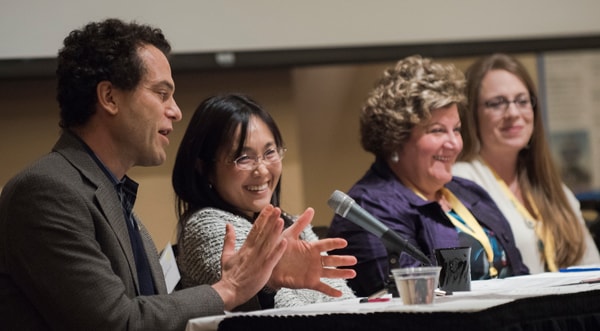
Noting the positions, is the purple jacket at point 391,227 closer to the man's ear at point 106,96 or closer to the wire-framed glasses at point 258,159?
the wire-framed glasses at point 258,159

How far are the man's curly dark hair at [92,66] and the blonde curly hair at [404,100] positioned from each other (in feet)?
4.23

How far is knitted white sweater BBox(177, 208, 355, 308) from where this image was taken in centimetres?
246

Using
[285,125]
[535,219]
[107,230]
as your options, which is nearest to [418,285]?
[107,230]

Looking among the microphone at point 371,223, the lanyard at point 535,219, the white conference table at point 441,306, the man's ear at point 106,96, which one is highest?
the man's ear at point 106,96

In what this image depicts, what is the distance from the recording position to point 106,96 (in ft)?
7.38

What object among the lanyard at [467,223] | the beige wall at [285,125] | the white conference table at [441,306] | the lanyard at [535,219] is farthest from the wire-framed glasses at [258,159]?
the lanyard at [535,219]

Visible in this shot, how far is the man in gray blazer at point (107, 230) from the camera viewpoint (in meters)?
1.98

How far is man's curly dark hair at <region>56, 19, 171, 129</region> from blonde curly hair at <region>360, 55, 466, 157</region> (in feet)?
4.23

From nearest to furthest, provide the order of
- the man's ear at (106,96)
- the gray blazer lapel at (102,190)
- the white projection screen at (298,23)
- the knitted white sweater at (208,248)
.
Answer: the gray blazer lapel at (102,190) → the man's ear at (106,96) → the knitted white sweater at (208,248) → the white projection screen at (298,23)

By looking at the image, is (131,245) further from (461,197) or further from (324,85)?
(324,85)

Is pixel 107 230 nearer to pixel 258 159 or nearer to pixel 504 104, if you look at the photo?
pixel 258 159

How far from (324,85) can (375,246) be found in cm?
164

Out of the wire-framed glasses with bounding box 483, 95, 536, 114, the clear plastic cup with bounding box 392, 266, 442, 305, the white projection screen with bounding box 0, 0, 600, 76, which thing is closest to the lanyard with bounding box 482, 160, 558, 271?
the wire-framed glasses with bounding box 483, 95, 536, 114

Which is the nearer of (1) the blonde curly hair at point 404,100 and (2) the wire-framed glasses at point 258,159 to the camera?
(2) the wire-framed glasses at point 258,159
